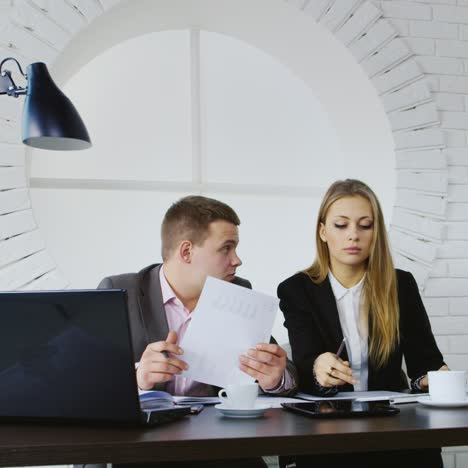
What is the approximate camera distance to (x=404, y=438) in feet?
3.09

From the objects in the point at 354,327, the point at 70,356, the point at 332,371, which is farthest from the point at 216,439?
the point at 354,327

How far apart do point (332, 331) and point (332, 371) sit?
1.42ft

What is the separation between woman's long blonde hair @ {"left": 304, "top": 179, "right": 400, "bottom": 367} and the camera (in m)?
1.95

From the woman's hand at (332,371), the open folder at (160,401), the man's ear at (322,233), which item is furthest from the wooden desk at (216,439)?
the man's ear at (322,233)

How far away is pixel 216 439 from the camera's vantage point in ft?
2.91

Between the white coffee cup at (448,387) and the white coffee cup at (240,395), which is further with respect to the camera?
the white coffee cup at (448,387)

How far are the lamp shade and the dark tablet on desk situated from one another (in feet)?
2.84

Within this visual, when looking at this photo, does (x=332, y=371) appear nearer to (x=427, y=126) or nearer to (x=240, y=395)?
(x=240, y=395)

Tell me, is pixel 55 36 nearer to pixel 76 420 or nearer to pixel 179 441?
pixel 76 420

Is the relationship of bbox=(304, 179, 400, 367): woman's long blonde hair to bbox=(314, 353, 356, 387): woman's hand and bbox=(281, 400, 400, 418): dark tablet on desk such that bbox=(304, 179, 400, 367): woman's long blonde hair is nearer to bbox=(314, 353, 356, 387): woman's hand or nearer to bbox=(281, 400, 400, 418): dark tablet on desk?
bbox=(314, 353, 356, 387): woman's hand

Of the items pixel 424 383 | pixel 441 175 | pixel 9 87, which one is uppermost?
pixel 9 87

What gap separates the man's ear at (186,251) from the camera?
6.32ft

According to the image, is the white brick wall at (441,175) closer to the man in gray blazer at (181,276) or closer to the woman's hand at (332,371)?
the man in gray blazer at (181,276)

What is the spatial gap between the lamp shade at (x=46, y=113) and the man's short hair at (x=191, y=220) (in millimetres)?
391
